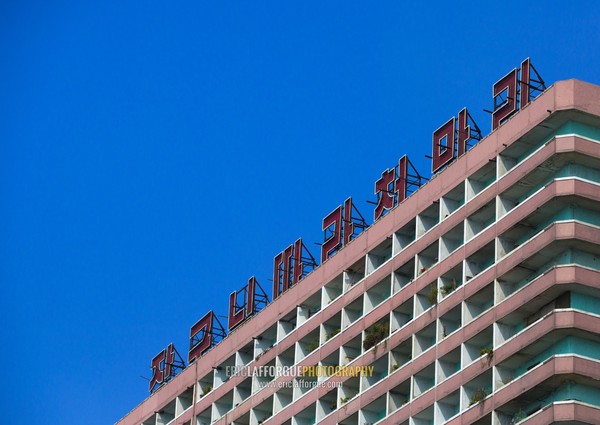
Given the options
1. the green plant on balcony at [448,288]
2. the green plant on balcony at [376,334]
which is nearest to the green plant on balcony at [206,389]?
the green plant on balcony at [376,334]

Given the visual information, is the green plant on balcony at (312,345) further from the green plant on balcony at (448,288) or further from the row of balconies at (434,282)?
the green plant on balcony at (448,288)

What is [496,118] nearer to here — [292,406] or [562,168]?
[562,168]

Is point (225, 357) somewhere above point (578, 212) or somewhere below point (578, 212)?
above

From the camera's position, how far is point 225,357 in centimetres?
15175

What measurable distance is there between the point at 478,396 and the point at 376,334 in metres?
15.4

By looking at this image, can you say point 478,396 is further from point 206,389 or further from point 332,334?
point 206,389

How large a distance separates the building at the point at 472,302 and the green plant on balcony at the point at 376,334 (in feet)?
0.33

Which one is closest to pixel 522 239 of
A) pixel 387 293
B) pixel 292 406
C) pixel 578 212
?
pixel 578 212

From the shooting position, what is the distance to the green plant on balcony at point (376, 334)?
132 metres

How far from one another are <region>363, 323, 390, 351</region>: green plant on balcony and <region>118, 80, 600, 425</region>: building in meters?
0.10

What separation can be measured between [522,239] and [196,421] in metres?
42.1

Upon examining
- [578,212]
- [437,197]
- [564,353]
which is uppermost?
[437,197]

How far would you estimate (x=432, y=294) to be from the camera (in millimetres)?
127562

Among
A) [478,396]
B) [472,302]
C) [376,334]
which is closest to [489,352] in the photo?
[478,396]
